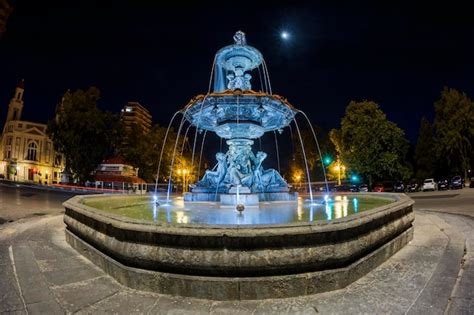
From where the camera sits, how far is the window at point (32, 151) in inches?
2589

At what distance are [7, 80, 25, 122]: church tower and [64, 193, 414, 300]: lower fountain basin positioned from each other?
86.5 meters

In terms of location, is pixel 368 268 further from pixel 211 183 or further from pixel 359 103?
pixel 359 103

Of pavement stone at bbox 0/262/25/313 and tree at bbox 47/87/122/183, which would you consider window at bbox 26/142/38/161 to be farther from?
pavement stone at bbox 0/262/25/313

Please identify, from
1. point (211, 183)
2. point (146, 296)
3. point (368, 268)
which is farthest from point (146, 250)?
point (211, 183)

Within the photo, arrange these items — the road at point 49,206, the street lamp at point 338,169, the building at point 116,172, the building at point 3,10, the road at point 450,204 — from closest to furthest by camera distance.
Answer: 1. the road at point 450,204
2. the road at point 49,206
3. the building at point 3,10
4. the street lamp at point 338,169
5. the building at point 116,172

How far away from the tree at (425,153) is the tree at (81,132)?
→ 46905 mm

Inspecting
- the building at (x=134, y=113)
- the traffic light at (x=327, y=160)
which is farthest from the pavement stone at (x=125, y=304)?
the building at (x=134, y=113)

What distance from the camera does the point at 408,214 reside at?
603 cm

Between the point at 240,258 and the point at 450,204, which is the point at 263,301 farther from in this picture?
the point at 450,204

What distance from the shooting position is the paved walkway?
3.08 m

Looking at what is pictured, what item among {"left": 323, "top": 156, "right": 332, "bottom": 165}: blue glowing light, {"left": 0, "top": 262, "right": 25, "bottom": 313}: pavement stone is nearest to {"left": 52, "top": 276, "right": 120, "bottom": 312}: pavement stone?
{"left": 0, "top": 262, "right": 25, "bottom": 313}: pavement stone

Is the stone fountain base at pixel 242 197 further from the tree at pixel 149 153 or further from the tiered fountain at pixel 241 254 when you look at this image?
the tree at pixel 149 153

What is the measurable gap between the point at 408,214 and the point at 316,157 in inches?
1945

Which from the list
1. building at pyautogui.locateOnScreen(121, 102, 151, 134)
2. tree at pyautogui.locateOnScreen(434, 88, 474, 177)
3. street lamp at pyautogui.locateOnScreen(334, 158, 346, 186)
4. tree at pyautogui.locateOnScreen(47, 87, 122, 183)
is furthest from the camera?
building at pyautogui.locateOnScreen(121, 102, 151, 134)
